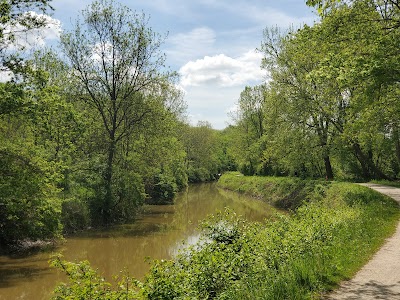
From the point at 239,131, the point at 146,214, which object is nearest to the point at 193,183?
the point at 239,131

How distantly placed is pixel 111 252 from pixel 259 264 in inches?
479

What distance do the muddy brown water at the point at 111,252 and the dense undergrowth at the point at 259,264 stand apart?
0.84m

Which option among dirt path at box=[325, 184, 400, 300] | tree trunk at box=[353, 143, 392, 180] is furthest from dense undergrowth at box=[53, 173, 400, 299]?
tree trunk at box=[353, 143, 392, 180]

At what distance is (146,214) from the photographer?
32344mm

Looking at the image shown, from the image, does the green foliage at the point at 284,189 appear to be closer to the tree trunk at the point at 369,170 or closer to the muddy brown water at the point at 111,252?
the muddy brown water at the point at 111,252

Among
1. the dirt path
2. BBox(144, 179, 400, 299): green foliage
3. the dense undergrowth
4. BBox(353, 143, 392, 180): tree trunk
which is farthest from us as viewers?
BBox(353, 143, 392, 180): tree trunk

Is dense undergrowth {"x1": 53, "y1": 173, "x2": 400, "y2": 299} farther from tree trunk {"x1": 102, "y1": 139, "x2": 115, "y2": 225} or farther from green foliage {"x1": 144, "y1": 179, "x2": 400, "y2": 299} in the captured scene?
tree trunk {"x1": 102, "y1": 139, "x2": 115, "y2": 225}

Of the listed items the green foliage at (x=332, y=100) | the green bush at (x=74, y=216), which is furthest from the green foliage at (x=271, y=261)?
the green bush at (x=74, y=216)

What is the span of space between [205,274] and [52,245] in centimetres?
1383

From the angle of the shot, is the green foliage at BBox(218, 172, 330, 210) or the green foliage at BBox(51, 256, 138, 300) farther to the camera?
Result: the green foliage at BBox(218, 172, 330, 210)

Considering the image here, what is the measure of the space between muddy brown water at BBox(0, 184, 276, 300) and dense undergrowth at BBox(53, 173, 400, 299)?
838 mm

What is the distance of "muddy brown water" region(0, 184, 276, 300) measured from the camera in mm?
13484

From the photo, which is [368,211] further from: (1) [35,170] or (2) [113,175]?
(2) [113,175]

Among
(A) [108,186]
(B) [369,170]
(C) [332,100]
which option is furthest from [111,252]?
(B) [369,170]
